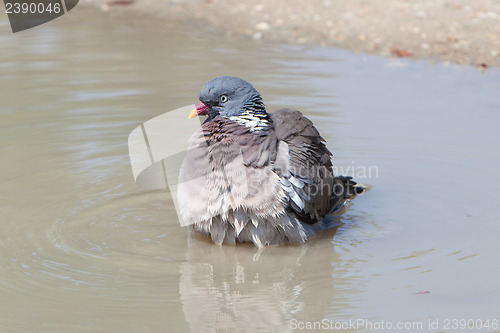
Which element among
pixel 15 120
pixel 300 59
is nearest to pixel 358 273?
pixel 15 120

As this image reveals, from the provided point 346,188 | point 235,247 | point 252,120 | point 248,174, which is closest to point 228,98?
point 252,120

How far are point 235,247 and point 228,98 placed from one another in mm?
1027

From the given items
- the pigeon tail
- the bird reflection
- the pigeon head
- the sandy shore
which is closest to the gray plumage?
the pigeon head

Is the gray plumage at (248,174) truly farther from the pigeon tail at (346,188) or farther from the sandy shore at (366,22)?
the sandy shore at (366,22)

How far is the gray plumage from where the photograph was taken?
522 cm

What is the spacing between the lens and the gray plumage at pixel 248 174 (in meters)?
5.22

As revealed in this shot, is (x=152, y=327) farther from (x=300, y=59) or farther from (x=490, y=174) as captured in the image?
(x=300, y=59)

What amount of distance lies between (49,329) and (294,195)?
187 cm

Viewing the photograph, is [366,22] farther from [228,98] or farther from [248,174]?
[248,174]

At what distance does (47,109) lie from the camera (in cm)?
806

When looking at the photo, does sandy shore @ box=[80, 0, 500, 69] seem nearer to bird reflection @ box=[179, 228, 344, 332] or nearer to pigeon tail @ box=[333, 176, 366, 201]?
pigeon tail @ box=[333, 176, 366, 201]

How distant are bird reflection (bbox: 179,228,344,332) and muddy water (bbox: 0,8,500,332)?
0.01 m

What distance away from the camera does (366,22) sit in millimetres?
10781

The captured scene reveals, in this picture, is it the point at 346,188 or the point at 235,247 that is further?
the point at 346,188
